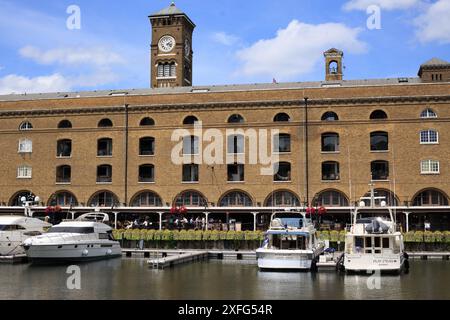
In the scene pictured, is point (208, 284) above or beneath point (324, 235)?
beneath

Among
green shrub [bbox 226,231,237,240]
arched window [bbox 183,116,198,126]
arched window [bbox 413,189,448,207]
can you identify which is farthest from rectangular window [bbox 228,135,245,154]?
arched window [bbox 413,189,448,207]

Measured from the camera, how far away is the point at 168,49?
3179 inches

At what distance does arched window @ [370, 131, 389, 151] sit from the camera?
5056cm

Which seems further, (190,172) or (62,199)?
(62,199)

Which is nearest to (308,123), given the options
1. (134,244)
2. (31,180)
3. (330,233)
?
(330,233)

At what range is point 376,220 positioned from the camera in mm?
33188

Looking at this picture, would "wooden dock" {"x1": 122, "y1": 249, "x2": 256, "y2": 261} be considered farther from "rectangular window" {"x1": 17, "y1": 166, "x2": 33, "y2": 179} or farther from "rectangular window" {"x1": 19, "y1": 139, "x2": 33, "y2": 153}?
"rectangular window" {"x1": 19, "y1": 139, "x2": 33, "y2": 153}

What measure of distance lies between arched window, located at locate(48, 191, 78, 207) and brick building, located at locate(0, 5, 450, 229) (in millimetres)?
97

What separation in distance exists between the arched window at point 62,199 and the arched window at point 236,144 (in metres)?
15.1

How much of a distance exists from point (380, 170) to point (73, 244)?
26592 millimetres

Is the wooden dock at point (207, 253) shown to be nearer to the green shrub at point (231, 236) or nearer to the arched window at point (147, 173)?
the green shrub at point (231, 236)

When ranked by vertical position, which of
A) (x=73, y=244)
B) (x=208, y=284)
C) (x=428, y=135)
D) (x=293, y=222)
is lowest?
(x=208, y=284)

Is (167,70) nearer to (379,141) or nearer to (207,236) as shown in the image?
(379,141)

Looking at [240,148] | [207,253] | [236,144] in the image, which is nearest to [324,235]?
[207,253]
